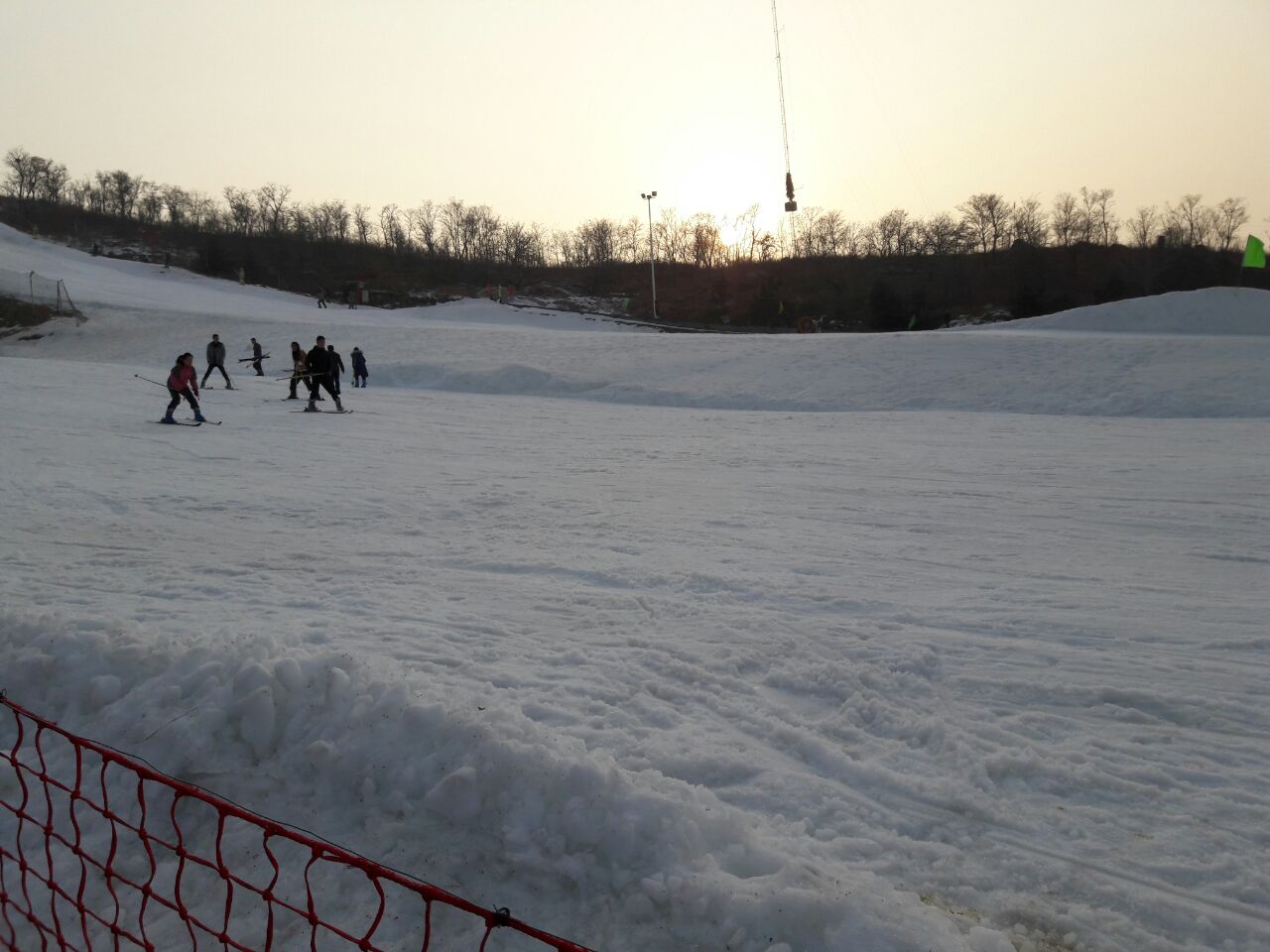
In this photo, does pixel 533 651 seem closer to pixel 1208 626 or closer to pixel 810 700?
pixel 810 700

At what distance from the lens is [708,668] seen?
5406 millimetres

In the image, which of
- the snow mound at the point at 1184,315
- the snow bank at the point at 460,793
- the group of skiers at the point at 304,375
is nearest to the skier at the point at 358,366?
the group of skiers at the point at 304,375

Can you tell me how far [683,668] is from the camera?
17.6 feet

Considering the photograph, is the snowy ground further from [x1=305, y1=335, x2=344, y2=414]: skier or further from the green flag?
the green flag

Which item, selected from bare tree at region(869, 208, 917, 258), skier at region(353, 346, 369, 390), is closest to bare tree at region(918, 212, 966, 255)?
bare tree at region(869, 208, 917, 258)

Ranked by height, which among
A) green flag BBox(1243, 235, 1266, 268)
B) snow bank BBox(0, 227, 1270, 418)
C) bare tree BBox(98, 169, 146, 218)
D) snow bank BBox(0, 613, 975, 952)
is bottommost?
snow bank BBox(0, 613, 975, 952)

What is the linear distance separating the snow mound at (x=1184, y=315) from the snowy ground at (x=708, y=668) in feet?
65.8

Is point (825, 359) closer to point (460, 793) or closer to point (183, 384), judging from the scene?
point (183, 384)

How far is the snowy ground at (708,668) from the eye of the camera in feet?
11.5

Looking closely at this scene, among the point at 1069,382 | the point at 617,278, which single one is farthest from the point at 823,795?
the point at 617,278

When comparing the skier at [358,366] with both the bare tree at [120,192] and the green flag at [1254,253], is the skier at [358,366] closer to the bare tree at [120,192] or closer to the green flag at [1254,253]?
the green flag at [1254,253]

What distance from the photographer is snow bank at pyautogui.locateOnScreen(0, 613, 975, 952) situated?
324cm

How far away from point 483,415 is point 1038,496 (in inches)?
486

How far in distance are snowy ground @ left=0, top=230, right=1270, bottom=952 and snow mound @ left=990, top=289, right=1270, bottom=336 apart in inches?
789
